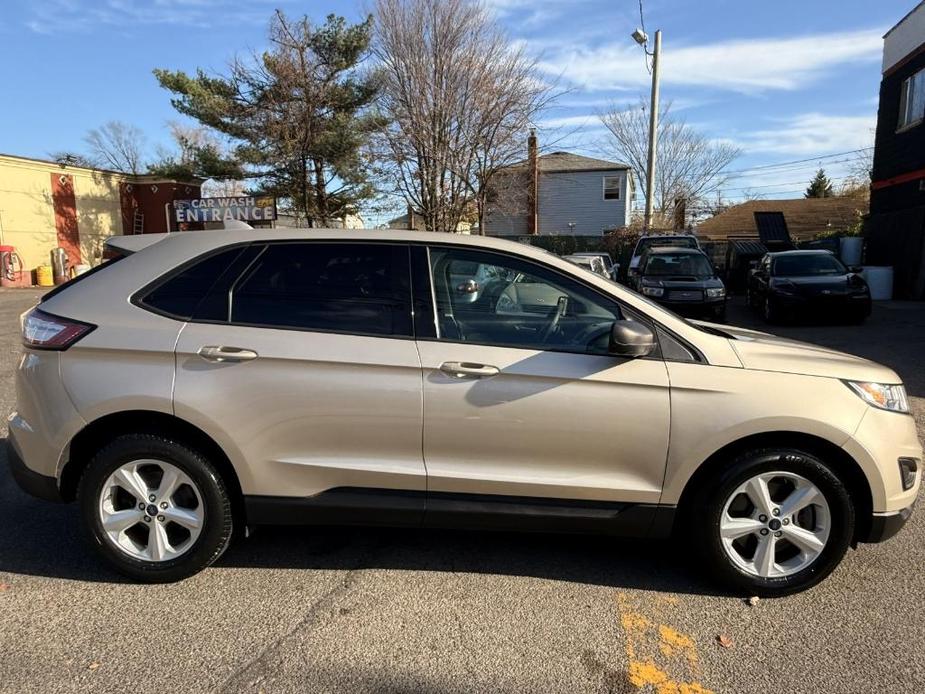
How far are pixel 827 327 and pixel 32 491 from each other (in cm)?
1314

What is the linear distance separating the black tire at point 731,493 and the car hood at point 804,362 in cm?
40

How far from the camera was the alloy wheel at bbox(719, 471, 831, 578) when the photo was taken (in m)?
3.13

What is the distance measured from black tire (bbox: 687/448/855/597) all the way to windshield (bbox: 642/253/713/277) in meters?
10.6

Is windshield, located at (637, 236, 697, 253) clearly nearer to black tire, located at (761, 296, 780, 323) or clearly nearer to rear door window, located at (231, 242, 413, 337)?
black tire, located at (761, 296, 780, 323)

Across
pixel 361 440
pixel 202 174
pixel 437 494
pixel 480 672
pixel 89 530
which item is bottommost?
pixel 480 672

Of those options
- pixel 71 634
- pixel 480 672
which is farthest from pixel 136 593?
pixel 480 672

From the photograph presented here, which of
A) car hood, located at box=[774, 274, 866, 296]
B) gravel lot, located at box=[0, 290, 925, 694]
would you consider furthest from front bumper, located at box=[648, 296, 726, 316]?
gravel lot, located at box=[0, 290, 925, 694]

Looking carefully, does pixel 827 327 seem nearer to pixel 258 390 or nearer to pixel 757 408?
pixel 757 408

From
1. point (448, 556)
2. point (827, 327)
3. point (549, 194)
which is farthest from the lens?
point (549, 194)

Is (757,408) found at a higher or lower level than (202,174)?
lower

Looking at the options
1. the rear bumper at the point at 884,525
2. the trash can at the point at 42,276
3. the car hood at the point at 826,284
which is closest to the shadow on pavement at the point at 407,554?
the rear bumper at the point at 884,525

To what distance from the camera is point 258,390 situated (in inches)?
123

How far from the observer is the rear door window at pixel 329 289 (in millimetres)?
3230

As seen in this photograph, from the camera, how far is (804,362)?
126 inches
